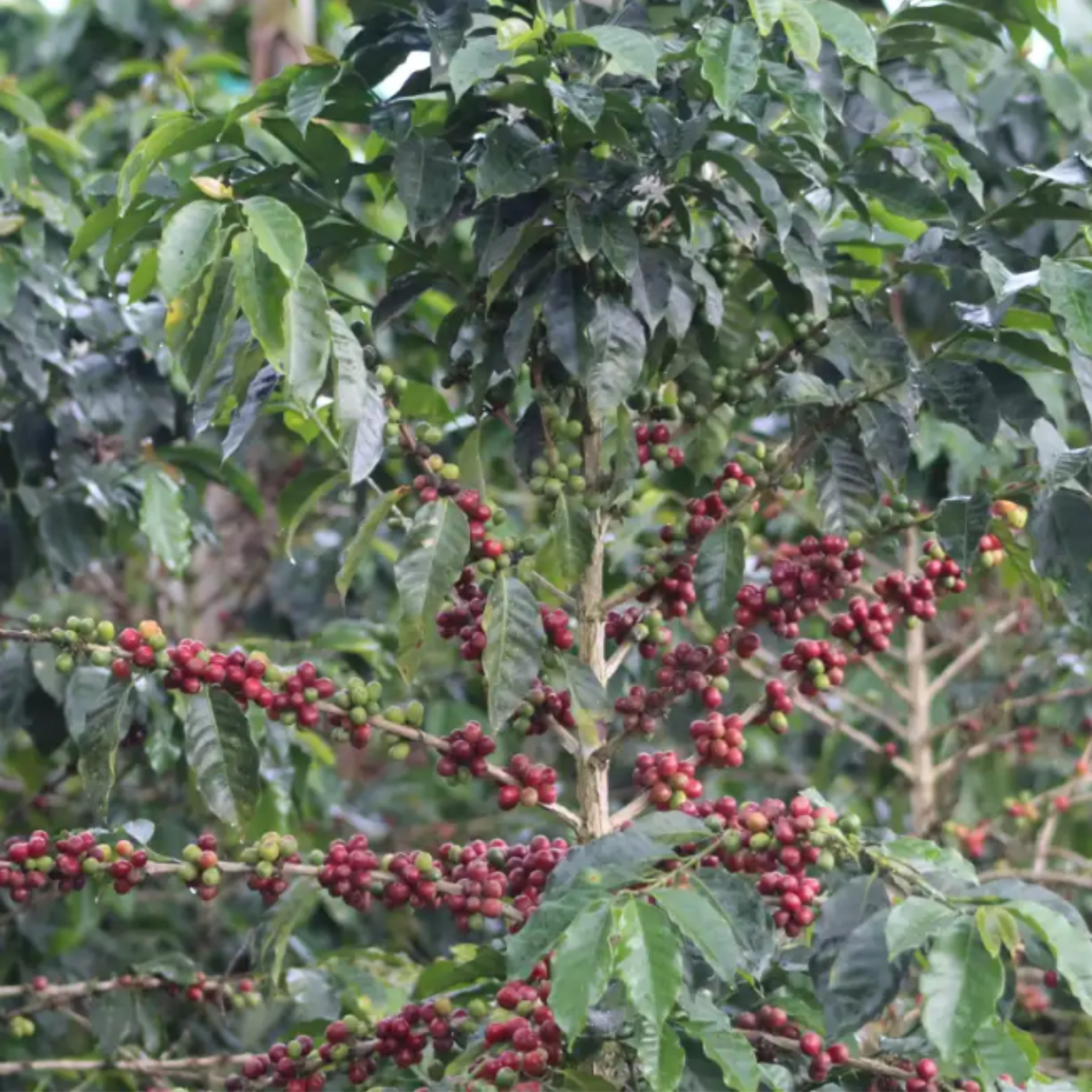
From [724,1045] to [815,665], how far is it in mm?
479

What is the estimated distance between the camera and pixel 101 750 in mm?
1596

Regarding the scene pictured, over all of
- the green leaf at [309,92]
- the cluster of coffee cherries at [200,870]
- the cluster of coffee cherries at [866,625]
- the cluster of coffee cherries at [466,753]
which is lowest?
the cluster of coffee cherries at [200,870]

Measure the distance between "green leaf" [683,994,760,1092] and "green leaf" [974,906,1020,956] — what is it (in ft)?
0.76

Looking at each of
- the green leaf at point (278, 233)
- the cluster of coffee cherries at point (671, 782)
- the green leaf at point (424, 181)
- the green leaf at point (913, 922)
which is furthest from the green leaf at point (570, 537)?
the green leaf at point (913, 922)

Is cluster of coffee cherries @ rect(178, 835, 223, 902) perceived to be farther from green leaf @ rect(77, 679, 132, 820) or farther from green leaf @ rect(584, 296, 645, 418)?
green leaf @ rect(584, 296, 645, 418)

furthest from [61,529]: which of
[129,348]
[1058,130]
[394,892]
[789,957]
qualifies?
[1058,130]

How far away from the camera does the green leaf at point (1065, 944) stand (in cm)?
122

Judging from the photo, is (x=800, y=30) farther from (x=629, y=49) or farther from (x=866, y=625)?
(x=866, y=625)

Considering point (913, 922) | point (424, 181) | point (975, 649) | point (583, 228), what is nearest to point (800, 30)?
point (583, 228)

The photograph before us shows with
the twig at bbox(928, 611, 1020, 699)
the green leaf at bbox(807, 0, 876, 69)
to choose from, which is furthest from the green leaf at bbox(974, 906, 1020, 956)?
the twig at bbox(928, 611, 1020, 699)

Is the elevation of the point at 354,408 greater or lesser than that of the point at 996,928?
greater

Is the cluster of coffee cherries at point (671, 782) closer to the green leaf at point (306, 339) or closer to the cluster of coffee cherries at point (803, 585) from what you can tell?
the cluster of coffee cherries at point (803, 585)

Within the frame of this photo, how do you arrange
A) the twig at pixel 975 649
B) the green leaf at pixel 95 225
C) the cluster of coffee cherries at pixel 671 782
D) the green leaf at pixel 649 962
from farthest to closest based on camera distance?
1. the twig at pixel 975 649
2. the green leaf at pixel 95 225
3. the cluster of coffee cherries at pixel 671 782
4. the green leaf at pixel 649 962

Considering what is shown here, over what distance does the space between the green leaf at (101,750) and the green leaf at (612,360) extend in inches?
22.8
